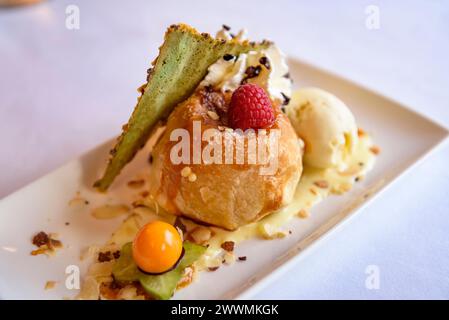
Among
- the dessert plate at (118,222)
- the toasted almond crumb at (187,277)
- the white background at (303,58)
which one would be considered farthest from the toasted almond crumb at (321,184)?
the toasted almond crumb at (187,277)

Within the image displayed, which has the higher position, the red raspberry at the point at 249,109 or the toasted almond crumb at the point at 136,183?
the red raspberry at the point at 249,109

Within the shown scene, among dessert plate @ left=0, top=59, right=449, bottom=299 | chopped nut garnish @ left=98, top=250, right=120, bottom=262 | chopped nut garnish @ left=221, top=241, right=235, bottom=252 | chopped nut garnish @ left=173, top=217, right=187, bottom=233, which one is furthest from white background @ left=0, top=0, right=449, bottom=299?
chopped nut garnish @ left=98, top=250, right=120, bottom=262

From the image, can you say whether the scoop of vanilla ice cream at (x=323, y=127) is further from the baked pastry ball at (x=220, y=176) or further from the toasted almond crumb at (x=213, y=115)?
the toasted almond crumb at (x=213, y=115)

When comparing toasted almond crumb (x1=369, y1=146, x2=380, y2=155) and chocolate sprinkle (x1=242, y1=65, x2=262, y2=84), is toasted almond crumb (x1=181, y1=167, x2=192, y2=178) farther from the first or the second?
toasted almond crumb (x1=369, y1=146, x2=380, y2=155)

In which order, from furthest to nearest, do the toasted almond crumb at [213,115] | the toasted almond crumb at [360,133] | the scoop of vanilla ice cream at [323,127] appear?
the toasted almond crumb at [360,133]
the scoop of vanilla ice cream at [323,127]
the toasted almond crumb at [213,115]

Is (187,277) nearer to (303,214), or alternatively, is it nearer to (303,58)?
(303,214)

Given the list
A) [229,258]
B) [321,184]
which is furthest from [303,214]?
[229,258]
